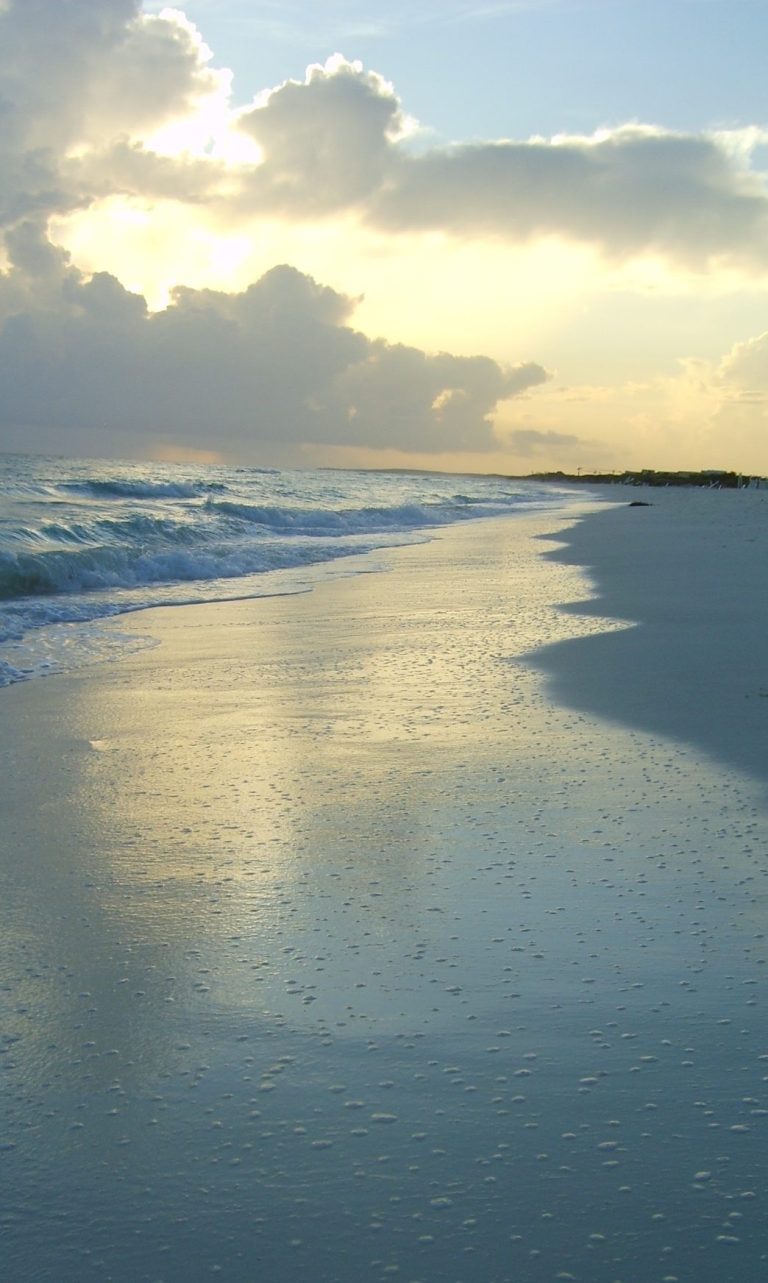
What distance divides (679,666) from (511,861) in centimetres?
407

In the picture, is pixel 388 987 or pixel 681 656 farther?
pixel 681 656

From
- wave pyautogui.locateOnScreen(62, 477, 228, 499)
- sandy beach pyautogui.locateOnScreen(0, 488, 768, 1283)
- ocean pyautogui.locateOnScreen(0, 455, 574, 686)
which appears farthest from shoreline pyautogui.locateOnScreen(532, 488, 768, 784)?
wave pyautogui.locateOnScreen(62, 477, 228, 499)

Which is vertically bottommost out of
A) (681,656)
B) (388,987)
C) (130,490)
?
(388,987)

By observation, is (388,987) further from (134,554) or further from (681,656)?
(134,554)

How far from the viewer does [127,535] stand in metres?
21.3

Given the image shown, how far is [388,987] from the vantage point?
122 inches

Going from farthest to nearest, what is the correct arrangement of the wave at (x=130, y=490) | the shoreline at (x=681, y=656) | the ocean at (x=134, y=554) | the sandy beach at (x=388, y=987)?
the wave at (x=130, y=490)
the ocean at (x=134, y=554)
the shoreline at (x=681, y=656)
the sandy beach at (x=388, y=987)

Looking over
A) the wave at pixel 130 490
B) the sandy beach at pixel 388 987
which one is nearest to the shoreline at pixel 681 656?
the sandy beach at pixel 388 987

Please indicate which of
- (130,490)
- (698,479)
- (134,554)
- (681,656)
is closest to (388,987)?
(681,656)

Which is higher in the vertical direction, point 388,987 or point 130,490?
point 130,490

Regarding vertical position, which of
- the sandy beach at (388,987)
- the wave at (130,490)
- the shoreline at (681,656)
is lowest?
the sandy beach at (388,987)

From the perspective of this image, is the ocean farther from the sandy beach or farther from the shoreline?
the shoreline

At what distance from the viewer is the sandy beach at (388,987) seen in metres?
2.15

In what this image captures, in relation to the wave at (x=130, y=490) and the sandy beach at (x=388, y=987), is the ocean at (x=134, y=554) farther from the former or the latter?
the sandy beach at (x=388, y=987)
